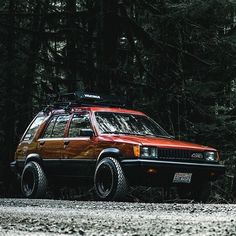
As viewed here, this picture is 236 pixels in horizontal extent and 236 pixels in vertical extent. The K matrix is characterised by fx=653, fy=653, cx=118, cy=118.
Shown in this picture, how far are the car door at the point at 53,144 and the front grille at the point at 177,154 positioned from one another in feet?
7.90

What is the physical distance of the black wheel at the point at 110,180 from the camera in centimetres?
1087

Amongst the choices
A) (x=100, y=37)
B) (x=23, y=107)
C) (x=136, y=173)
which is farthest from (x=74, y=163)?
(x=23, y=107)

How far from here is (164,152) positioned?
440 inches

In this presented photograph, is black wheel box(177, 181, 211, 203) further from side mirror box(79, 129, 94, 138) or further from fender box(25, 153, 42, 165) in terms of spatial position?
fender box(25, 153, 42, 165)

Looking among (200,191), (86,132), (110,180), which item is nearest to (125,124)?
(86,132)

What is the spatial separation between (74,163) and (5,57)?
8124 mm

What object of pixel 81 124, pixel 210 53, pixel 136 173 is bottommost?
pixel 136 173

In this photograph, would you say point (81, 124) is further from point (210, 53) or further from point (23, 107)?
point (23, 107)

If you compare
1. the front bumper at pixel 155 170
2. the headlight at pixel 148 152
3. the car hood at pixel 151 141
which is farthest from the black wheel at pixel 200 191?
the headlight at pixel 148 152

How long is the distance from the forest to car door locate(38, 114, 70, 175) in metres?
2.55

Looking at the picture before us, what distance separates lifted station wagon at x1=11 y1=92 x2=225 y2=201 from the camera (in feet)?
36.1

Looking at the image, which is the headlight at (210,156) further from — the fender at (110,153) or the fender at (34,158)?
the fender at (34,158)

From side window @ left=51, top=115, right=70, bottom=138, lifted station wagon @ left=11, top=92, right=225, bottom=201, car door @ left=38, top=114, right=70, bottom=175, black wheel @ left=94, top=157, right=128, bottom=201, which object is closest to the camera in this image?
black wheel @ left=94, top=157, right=128, bottom=201

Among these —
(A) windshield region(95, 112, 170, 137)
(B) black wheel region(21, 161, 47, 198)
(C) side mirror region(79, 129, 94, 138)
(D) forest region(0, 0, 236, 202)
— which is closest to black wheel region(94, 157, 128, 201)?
(C) side mirror region(79, 129, 94, 138)
